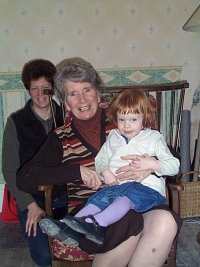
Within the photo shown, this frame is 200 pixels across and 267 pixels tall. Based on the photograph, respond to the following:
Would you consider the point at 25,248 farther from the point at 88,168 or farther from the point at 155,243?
the point at 155,243

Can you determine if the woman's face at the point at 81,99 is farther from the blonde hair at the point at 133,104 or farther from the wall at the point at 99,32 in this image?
the wall at the point at 99,32

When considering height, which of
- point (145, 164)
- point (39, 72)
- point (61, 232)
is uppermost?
point (39, 72)

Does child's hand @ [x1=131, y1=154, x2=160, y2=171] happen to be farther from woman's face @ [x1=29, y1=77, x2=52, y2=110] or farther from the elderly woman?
woman's face @ [x1=29, y1=77, x2=52, y2=110]

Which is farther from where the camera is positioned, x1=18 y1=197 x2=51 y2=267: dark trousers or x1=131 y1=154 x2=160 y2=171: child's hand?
x1=18 y1=197 x2=51 y2=267: dark trousers

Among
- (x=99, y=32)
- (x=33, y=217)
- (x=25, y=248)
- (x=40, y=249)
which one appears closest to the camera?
(x=33, y=217)

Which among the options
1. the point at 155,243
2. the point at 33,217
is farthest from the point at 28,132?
the point at 155,243

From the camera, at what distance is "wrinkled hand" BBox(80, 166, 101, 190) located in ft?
5.19

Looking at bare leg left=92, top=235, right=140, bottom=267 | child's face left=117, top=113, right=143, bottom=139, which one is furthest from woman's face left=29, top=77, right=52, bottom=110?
bare leg left=92, top=235, right=140, bottom=267

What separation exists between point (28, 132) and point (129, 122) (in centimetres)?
78

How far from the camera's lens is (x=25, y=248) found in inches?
92.4

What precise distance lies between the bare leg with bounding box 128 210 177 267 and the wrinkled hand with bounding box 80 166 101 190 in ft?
0.88

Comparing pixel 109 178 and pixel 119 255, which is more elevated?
pixel 109 178

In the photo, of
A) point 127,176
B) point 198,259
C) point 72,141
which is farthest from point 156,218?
point 198,259

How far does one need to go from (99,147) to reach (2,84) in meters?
1.19
